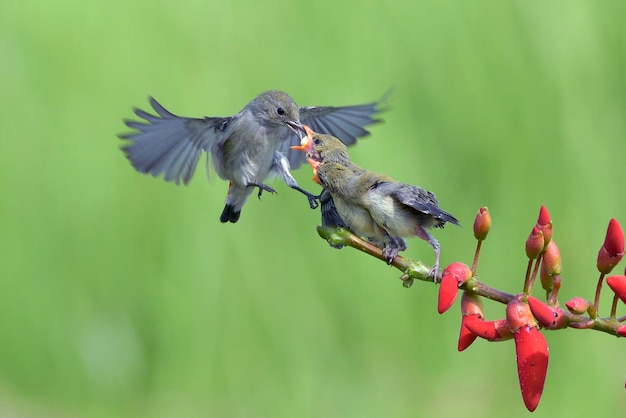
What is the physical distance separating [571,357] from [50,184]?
176 cm

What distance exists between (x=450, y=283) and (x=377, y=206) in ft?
0.98

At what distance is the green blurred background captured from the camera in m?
2.91

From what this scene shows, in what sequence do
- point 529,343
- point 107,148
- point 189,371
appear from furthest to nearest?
point 107,148, point 189,371, point 529,343

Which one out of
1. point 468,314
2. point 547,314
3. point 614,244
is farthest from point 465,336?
point 614,244

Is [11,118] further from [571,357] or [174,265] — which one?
[571,357]

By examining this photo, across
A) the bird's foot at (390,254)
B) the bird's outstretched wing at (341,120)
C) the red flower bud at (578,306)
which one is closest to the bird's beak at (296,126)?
the bird's outstretched wing at (341,120)

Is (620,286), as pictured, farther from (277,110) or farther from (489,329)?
(277,110)

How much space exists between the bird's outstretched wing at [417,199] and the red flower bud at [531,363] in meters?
0.26

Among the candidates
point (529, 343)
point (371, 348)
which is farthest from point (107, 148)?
point (529, 343)

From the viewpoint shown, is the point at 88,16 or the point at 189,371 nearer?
the point at 189,371

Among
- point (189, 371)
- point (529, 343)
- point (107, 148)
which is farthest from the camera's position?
point (107, 148)

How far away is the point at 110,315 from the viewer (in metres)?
2.97

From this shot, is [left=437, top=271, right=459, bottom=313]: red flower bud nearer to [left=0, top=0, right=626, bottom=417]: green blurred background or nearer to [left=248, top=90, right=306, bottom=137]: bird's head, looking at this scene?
[left=248, top=90, right=306, bottom=137]: bird's head

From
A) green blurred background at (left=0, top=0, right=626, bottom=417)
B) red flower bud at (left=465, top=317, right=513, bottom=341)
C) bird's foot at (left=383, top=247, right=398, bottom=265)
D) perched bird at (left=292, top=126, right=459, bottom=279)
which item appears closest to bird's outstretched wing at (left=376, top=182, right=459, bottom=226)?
perched bird at (left=292, top=126, right=459, bottom=279)
